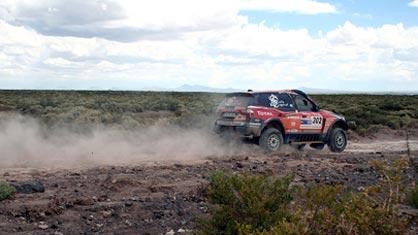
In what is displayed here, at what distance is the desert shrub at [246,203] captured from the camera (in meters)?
5.64

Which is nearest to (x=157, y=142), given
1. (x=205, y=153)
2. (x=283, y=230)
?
(x=205, y=153)

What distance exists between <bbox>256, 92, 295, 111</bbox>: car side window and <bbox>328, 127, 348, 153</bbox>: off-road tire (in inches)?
70.6

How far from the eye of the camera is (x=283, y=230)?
4.48 meters

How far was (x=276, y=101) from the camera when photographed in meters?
15.8

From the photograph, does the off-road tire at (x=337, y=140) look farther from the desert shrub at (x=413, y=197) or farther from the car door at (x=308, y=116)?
the desert shrub at (x=413, y=197)

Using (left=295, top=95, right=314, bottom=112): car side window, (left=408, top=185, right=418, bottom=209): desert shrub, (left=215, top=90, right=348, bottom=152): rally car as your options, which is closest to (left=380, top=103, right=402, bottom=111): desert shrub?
(left=215, top=90, right=348, bottom=152): rally car

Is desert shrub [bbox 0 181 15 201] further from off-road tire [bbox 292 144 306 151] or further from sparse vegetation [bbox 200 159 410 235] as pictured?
off-road tire [bbox 292 144 306 151]

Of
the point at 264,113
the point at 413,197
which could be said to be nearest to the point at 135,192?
the point at 413,197

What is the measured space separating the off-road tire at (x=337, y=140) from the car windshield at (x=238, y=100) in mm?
3129

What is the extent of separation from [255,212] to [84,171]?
700 centimetres

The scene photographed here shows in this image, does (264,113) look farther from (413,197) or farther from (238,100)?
(413,197)

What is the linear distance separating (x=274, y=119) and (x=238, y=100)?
3.72 feet

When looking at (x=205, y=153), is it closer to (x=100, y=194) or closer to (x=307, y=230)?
(x=100, y=194)

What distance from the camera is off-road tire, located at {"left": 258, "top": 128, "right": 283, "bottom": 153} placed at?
51.0 ft
